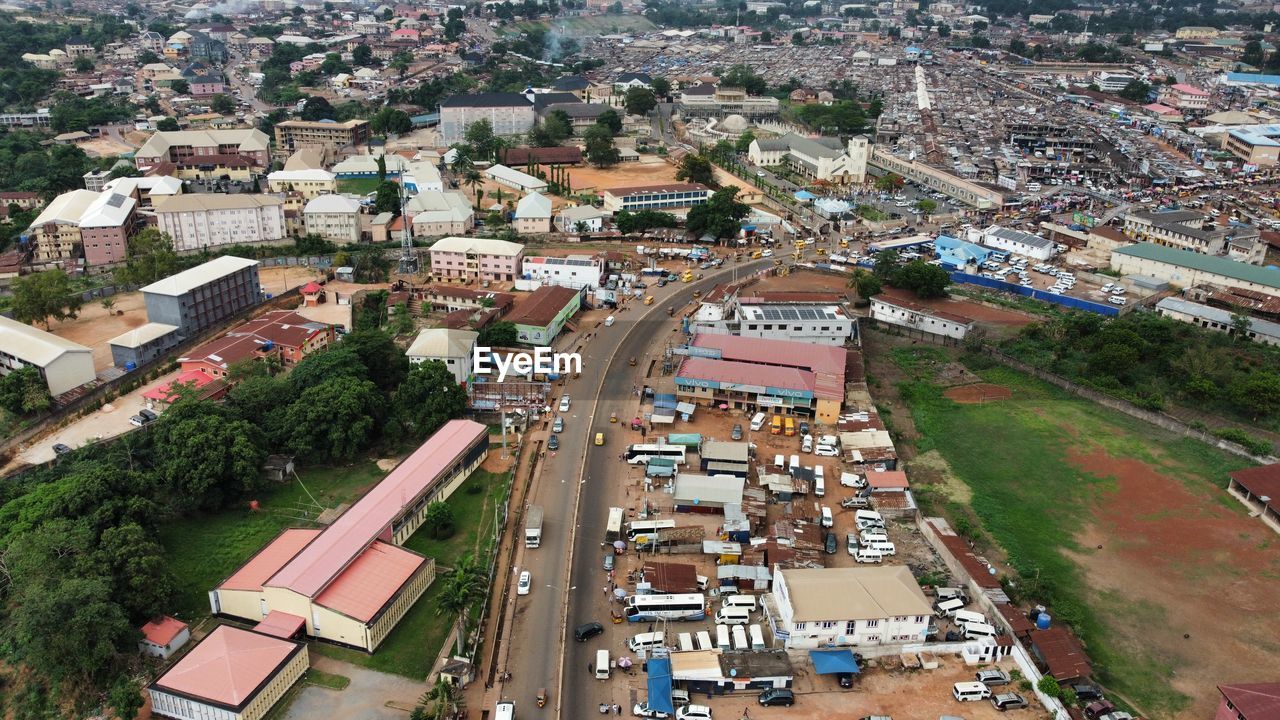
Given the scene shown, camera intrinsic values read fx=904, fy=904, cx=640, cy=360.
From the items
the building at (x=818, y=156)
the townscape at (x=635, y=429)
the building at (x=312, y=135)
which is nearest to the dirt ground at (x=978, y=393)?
the townscape at (x=635, y=429)

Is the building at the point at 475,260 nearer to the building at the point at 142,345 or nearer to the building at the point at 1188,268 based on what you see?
the building at the point at 142,345

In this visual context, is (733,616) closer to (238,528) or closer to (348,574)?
(348,574)

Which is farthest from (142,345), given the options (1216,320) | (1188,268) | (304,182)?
(1188,268)

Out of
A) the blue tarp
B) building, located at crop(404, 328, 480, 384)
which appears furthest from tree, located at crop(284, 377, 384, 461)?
the blue tarp

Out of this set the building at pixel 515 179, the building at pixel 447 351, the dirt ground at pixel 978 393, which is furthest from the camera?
the building at pixel 515 179

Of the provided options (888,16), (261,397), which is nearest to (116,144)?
(261,397)

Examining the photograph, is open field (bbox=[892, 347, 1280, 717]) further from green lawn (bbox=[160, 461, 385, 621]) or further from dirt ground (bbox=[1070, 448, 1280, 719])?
green lawn (bbox=[160, 461, 385, 621])
